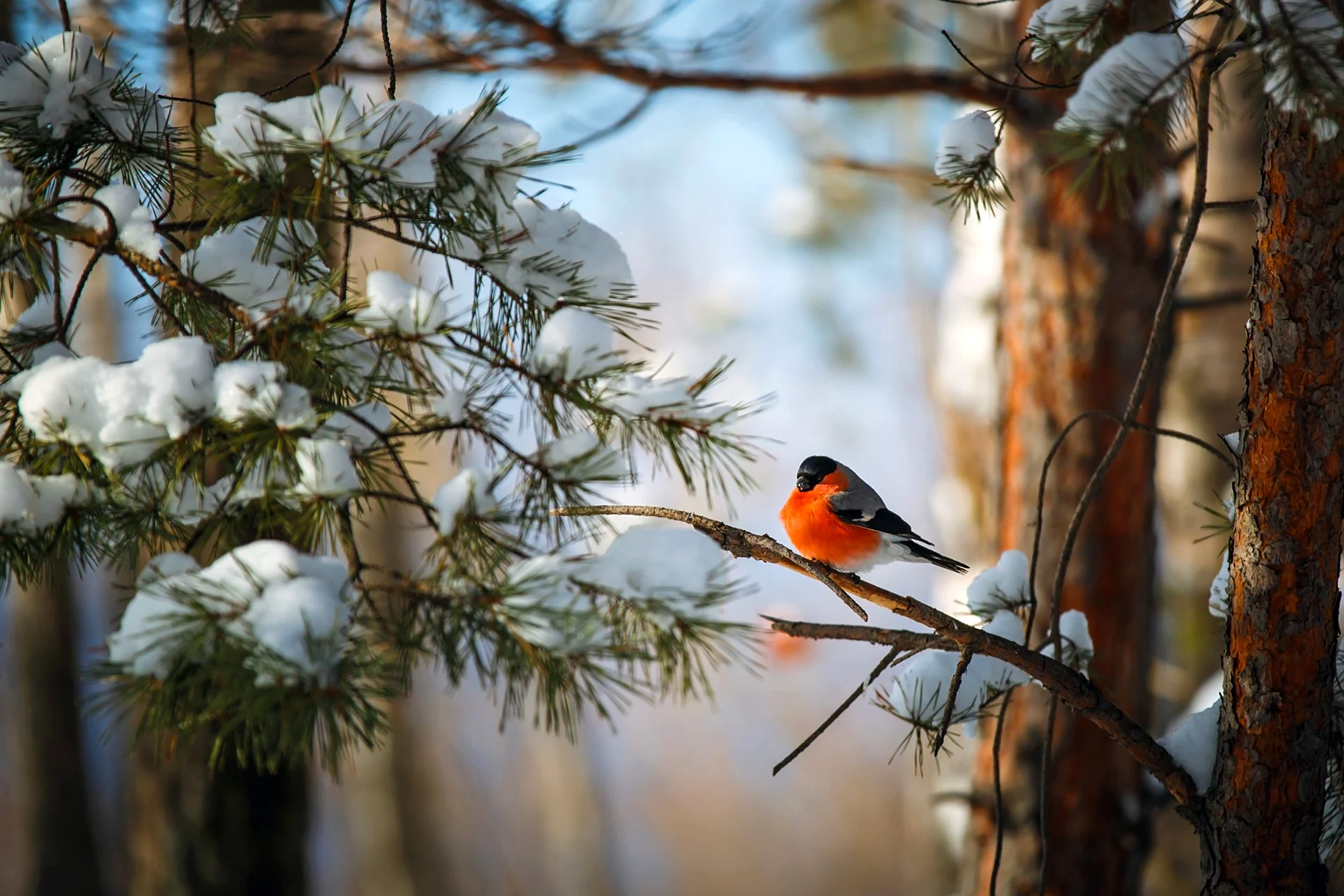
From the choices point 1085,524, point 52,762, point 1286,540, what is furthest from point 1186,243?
point 52,762

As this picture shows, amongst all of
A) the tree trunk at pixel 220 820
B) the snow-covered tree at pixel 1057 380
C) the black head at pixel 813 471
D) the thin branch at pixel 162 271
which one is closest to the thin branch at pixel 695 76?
the snow-covered tree at pixel 1057 380

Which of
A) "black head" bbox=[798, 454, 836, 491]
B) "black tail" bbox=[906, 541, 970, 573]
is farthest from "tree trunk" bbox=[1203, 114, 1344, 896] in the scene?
"black head" bbox=[798, 454, 836, 491]

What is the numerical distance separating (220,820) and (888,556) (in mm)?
2438

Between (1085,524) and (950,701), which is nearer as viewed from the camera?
(950,701)

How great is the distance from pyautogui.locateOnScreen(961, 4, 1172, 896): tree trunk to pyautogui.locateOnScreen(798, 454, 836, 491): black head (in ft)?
2.54

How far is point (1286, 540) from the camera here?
1.28 metres

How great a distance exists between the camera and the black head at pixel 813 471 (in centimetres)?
233

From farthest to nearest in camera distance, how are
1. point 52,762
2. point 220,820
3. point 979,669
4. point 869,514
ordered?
point 52,762 < point 220,820 < point 869,514 < point 979,669

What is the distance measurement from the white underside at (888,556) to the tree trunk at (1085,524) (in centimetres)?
55

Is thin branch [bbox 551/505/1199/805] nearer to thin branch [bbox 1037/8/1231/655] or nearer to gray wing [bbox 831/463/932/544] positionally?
thin branch [bbox 1037/8/1231/655]

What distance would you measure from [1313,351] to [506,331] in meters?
1.17

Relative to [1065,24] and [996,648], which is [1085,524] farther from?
[1065,24]

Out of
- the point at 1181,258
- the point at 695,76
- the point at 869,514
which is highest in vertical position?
the point at 695,76

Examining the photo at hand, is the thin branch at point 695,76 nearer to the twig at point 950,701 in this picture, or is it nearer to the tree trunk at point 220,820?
the tree trunk at point 220,820
